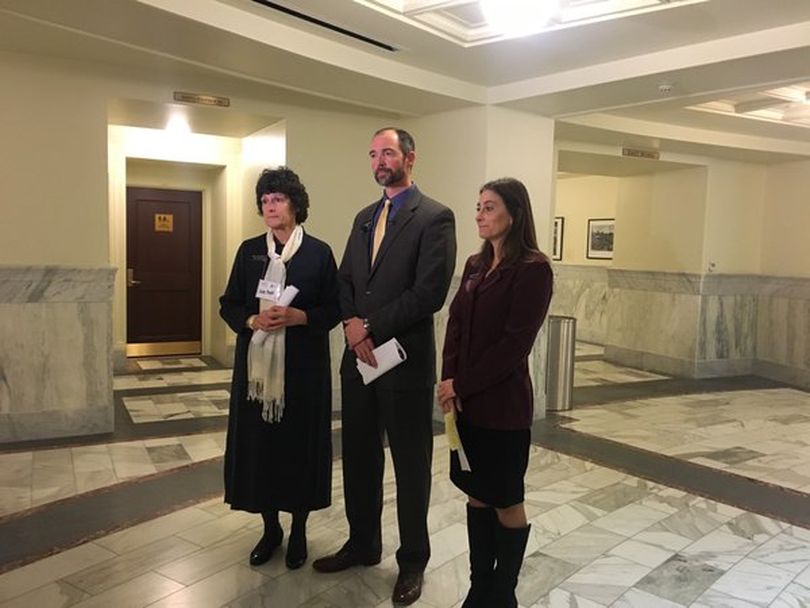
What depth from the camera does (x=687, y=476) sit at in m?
4.30

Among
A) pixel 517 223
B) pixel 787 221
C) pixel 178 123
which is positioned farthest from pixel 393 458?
pixel 787 221

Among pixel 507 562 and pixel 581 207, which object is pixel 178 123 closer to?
pixel 507 562

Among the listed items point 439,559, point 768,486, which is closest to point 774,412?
point 768,486

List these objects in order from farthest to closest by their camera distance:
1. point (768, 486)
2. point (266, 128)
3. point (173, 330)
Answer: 1. point (173, 330)
2. point (266, 128)
3. point (768, 486)

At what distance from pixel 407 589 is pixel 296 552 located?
0.53 m

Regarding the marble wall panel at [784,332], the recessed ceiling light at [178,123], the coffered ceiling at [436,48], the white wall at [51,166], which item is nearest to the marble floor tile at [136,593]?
the coffered ceiling at [436,48]

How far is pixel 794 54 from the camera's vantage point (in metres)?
3.73

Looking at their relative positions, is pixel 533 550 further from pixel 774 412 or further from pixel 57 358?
pixel 774 412

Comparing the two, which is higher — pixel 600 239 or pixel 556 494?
pixel 600 239

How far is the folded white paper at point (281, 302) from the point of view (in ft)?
8.90

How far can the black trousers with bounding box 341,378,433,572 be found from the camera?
8.63ft

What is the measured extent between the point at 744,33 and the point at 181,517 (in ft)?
12.8

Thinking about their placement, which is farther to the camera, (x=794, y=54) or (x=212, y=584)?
(x=794, y=54)

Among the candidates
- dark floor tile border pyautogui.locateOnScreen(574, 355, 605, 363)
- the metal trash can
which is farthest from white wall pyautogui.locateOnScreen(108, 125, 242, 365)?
dark floor tile border pyautogui.locateOnScreen(574, 355, 605, 363)
